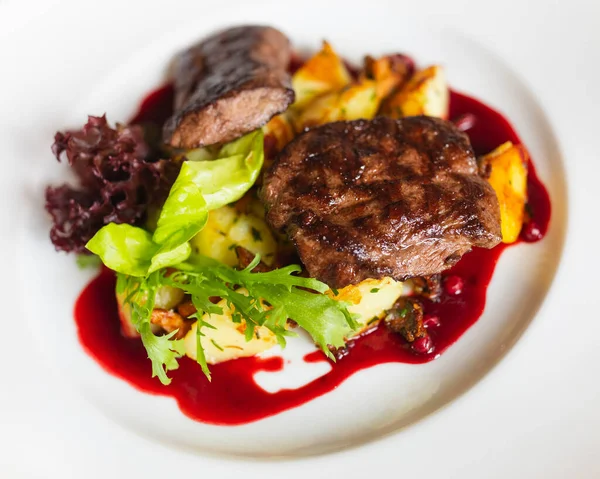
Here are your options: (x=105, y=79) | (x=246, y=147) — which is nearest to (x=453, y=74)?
(x=246, y=147)

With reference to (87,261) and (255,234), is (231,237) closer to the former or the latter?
(255,234)

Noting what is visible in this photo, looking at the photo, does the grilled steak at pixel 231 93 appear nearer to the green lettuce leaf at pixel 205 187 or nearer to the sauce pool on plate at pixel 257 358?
the green lettuce leaf at pixel 205 187

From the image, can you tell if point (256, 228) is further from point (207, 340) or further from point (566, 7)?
point (566, 7)

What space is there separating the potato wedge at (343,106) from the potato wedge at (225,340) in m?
1.63

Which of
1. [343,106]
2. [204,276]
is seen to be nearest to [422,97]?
[343,106]

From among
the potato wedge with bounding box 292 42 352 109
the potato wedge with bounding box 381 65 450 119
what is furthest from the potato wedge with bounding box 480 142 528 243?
the potato wedge with bounding box 292 42 352 109

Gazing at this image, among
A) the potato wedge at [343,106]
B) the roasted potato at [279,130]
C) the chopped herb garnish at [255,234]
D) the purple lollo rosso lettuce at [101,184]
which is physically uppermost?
the potato wedge at [343,106]

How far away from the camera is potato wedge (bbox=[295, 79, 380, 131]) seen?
4348 millimetres

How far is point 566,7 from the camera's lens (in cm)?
466

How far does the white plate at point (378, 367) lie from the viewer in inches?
139

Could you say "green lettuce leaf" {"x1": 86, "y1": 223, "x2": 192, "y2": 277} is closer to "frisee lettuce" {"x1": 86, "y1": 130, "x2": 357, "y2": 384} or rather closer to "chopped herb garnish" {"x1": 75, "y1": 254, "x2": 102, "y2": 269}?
"frisee lettuce" {"x1": 86, "y1": 130, "x2": 357, "y2": 384}

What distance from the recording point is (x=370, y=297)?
3791 millimetres

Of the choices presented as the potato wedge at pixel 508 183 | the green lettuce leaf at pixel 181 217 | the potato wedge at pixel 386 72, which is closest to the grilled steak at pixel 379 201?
the green lettuce leaf at pixel 181 217

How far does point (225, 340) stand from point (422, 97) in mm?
2380
